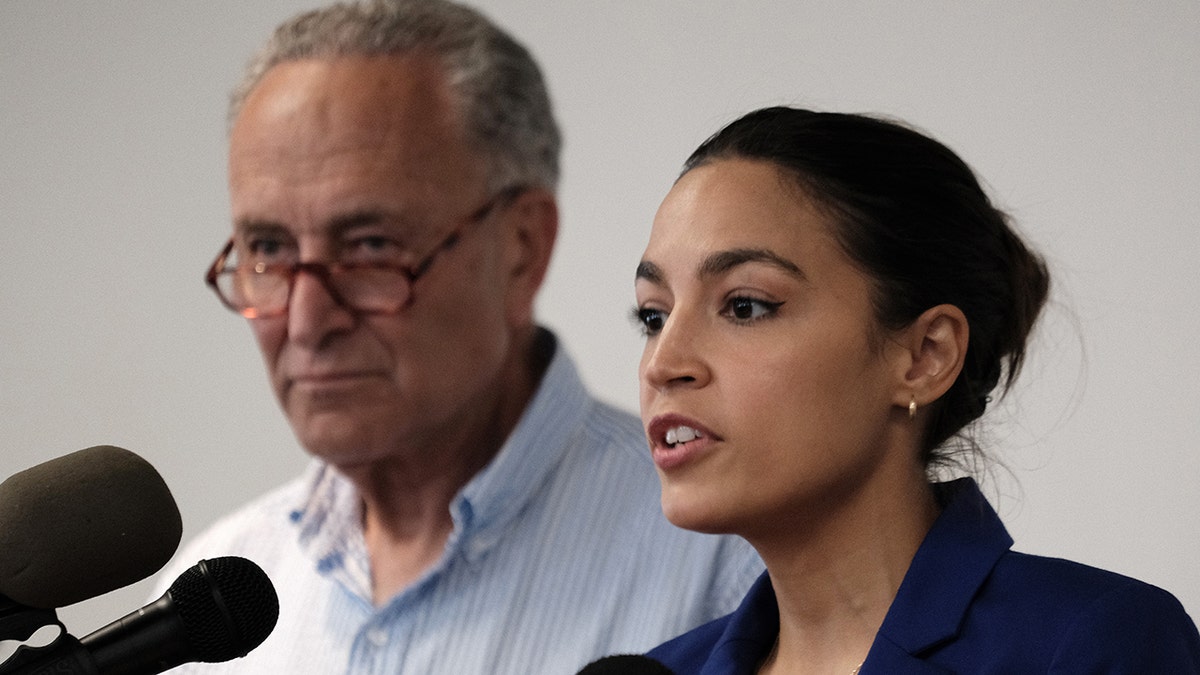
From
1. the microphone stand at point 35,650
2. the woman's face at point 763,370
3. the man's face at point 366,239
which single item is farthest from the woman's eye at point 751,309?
the man's face at point 366,239

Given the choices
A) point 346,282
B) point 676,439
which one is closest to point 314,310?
point 346,282

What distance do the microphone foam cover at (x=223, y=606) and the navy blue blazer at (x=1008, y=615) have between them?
0.59m

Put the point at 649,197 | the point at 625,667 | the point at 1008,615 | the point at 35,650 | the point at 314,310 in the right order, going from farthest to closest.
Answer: the point at 649,197, the point at 314,310, the point at 1008,615, the point at 625,667, the point at 35,650

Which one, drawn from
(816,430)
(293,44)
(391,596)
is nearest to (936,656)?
(816,430)

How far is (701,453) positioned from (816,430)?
118mm

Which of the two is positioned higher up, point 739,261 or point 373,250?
point 739,261

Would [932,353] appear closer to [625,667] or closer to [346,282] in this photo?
[625,667]

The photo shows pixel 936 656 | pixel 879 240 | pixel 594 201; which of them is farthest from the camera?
pixel 594 201

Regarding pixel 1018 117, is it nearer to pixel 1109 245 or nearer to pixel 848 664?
pixel 1109 245

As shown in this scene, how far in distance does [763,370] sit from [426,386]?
Answer: 35.7 inches

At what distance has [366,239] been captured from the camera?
7.35 ft

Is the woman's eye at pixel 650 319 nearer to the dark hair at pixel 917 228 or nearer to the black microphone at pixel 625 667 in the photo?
the dark hair at pixel 917 228

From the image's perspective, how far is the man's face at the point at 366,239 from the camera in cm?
222

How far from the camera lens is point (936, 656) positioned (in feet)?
4.63
